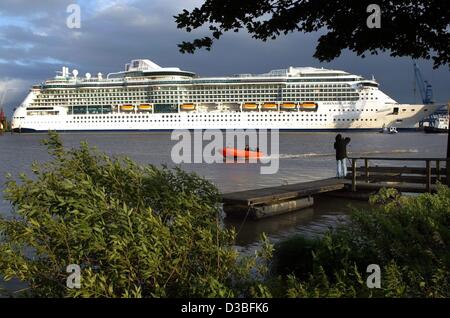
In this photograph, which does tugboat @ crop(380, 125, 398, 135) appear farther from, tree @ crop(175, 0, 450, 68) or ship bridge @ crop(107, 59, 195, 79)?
tree @ crop(175, 0, 450, 68)

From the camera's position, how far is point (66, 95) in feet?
343

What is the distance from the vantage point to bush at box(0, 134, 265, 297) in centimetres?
391

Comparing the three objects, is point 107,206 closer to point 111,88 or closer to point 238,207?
point 238,207

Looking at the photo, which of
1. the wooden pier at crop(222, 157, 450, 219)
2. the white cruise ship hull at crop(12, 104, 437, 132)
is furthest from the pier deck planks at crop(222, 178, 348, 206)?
the white cruise ship hull at crop(12, 104, 437, 132)

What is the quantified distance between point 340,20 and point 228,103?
92.0 meters

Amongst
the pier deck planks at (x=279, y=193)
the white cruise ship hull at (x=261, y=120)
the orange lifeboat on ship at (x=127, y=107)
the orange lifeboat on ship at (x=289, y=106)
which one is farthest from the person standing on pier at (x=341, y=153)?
the orange lifeboat on ship at (x=127, y=107)

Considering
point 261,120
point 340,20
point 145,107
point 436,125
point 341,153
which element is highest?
point 145,107

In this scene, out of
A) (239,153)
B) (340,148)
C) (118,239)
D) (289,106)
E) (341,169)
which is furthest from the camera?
(289,106)

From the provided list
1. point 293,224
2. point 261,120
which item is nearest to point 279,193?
point 293,224

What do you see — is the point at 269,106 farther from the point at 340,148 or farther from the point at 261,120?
the point at 340,148

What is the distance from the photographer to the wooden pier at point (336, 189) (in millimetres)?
11961

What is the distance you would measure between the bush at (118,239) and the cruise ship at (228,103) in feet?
290

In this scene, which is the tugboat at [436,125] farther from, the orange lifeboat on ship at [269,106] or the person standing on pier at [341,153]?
the person standing on pier at [341,153]

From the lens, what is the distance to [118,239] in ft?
12.6
